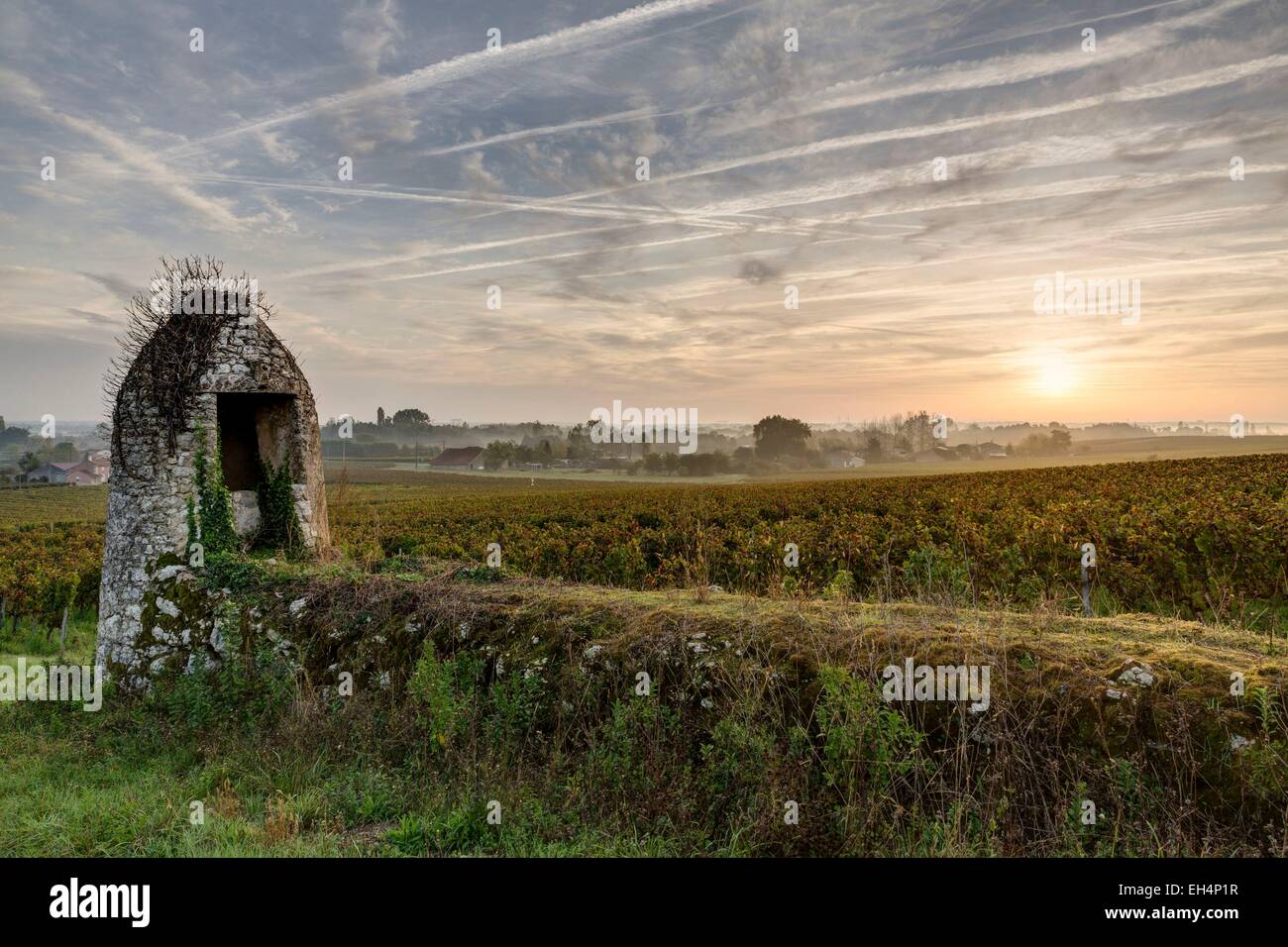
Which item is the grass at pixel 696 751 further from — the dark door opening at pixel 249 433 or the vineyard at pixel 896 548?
the dark door opening at pixel 249 433

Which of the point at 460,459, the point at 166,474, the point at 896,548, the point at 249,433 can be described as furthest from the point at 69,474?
the point at 896,548

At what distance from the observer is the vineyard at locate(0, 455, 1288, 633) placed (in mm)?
13297

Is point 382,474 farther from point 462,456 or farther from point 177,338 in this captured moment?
A: point 177,338

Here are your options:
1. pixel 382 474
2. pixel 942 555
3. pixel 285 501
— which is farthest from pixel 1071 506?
pixel 382 474

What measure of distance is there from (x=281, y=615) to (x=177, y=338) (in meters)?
4.80

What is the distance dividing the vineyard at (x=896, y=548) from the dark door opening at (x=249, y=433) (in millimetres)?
1421

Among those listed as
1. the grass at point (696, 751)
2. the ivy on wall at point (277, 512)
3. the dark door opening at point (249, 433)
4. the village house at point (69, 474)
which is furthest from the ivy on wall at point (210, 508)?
the village house at point (69, 474)

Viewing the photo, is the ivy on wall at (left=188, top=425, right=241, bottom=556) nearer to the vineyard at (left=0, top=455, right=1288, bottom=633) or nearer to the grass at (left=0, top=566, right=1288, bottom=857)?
the vineyard at (left=0, top=455, right=1288, bottom=633)

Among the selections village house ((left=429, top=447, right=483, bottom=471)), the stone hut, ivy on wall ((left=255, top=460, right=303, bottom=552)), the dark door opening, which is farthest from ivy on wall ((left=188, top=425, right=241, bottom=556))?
village house ((left=429, top=447, right=483, bottom=471))

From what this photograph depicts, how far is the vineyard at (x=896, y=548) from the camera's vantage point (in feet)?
43.6

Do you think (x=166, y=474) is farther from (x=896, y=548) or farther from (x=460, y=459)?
(x=460, y=459)

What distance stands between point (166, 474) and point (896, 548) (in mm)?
13805

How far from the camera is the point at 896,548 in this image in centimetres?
1630

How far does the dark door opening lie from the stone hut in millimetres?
757
